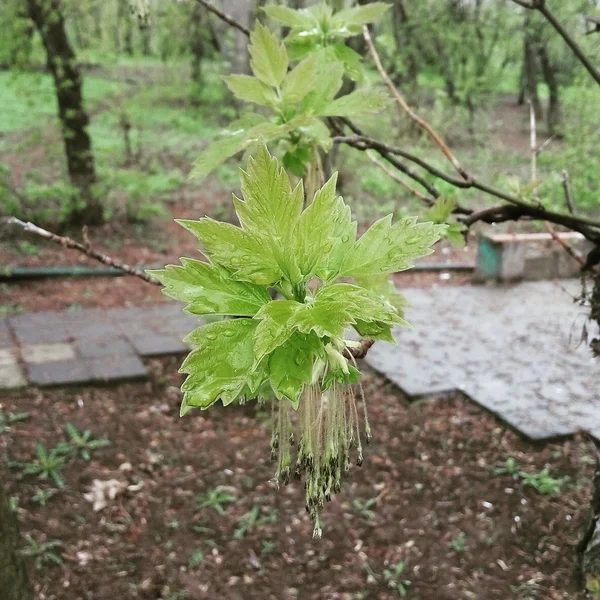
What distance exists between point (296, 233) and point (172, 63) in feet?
34.3

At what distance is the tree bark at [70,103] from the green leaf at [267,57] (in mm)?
5863

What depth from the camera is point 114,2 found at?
306 inches

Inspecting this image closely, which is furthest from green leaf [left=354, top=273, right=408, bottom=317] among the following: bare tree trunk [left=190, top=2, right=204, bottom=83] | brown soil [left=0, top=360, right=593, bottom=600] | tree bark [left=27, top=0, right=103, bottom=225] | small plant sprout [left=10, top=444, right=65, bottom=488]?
bare tree trunk [left=190, top=2, right=204, bottom=83]

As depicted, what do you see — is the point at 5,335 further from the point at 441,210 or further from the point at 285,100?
the point at 285,100

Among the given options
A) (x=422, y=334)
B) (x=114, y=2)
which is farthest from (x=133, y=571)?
(x=114, y=2)

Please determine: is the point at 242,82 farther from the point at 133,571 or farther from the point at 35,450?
the point at 35,450

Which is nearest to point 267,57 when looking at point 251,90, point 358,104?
point 251,90

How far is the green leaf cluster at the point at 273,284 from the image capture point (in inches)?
25.7

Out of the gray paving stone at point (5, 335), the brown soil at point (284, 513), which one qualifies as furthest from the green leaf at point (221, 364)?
the gray paving stone at point (5, 335)

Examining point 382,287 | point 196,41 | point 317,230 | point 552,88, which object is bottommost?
point 552,88

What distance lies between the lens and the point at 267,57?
1.08 m

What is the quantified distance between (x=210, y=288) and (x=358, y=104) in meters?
0.58

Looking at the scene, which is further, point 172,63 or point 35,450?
point 172,63

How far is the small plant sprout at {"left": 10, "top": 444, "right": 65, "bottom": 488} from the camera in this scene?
3.21 m
